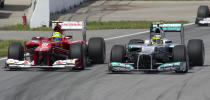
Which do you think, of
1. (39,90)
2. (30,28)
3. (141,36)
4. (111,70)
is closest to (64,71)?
(111,70)

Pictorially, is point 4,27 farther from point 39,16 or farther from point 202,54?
point 202,54

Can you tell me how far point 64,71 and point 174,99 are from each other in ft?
18.2

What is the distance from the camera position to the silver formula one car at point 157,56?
17.4 m

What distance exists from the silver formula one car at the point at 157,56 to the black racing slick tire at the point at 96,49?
43.6 inches

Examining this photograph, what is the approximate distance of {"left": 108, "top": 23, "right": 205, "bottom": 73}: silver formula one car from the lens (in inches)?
685

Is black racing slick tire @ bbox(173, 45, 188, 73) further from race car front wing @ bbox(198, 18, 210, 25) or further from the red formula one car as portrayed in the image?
race car front wing @ bbox(198, 18, 210, 25)

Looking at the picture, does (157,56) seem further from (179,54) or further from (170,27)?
(170,27)

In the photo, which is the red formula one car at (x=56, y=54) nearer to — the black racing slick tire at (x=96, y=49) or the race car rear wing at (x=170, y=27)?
the black racing slick tire at (x=96, y=49)

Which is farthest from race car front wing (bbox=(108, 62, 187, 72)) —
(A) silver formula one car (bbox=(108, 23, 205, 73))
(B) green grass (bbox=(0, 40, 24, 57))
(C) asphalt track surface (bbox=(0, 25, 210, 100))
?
(B) green grass (bbox=(0, 40, 24, 57))

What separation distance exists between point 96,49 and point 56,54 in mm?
1565

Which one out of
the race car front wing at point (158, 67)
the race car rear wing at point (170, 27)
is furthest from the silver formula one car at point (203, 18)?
the race car front wing at point (158, 67)

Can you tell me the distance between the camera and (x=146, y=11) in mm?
42062

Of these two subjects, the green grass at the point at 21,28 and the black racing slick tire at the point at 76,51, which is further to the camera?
the green grass at the point at 21,28

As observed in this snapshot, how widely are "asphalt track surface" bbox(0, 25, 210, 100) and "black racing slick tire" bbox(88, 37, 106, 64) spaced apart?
0.44 metres
